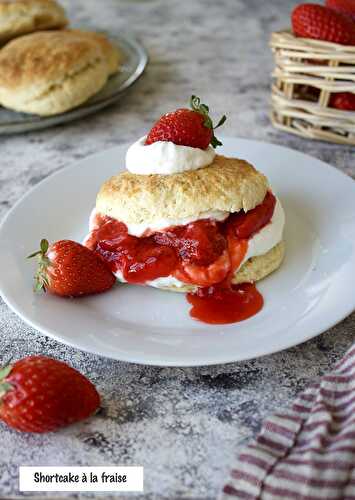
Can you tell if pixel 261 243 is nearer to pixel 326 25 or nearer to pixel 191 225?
pixel 191 225

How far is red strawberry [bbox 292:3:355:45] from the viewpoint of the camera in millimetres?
2203

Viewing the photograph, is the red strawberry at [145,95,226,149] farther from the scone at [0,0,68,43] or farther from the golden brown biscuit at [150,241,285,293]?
the scone at [0,0,68,43]

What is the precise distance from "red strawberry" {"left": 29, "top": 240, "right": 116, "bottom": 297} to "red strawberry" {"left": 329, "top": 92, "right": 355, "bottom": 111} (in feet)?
3.85

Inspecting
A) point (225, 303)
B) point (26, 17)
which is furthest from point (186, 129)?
point (26, 17)

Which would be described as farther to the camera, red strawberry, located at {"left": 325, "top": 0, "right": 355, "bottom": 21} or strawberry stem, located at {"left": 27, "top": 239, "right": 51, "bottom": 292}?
red strawberry, located at {"left": 325, "top": 0, "right": 355, "bottom": 21}

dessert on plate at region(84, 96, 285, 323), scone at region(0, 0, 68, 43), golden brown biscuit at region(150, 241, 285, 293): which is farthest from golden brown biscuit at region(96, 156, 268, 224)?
scone at region(0, 0, 68, 43)

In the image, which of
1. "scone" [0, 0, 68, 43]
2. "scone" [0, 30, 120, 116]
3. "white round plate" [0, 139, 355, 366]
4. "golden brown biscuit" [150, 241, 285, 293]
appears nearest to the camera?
"white round plate" [0, 139, 355, 366]

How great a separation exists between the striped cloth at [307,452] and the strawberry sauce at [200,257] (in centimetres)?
34

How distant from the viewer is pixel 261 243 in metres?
1.71

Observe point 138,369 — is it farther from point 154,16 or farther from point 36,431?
point 154,16

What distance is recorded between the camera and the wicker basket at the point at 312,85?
7.23 ft

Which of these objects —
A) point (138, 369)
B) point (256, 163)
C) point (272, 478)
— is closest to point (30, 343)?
point (138, 369)

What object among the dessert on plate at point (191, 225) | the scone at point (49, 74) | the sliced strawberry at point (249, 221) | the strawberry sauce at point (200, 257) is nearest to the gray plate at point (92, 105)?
the scone at point (49, 74)

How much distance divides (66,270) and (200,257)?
1.13ft
